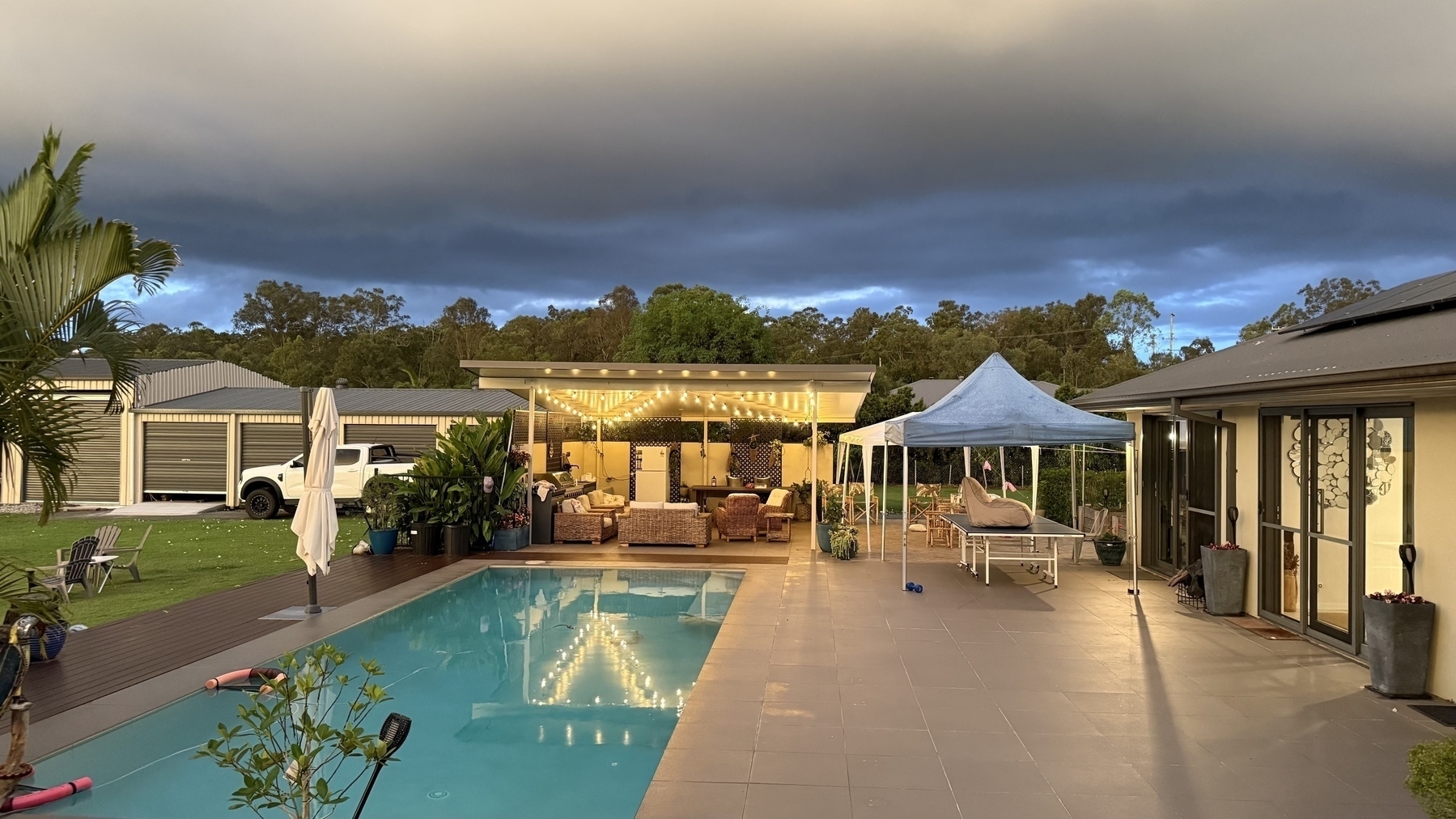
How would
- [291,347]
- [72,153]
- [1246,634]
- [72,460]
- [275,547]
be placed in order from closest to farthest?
[72,460], [72,153], [1246,634], [275,547], [291,347]

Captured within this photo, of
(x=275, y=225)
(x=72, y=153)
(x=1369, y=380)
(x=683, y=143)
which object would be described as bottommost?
(x=1369, y=380)

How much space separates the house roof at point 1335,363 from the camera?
519 centimetres

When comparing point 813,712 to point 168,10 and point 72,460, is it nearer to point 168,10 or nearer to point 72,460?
point 72,460

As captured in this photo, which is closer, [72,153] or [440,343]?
[72,153]

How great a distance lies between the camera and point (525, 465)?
555 inches

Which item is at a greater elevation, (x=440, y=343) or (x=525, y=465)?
(x=440, y=343)

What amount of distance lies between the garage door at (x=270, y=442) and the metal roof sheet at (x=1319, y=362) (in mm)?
18618

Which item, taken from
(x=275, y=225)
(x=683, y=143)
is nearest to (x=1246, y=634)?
(x=683, y=143)

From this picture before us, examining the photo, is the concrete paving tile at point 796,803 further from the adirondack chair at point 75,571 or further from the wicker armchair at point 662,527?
the wicker armchair at point 662,527

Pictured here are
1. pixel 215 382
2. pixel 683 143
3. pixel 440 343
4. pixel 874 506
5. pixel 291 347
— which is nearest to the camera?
pixel 683 143

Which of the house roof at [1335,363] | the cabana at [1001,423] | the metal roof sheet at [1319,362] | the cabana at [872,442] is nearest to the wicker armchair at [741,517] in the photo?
the cabana at [872,442]

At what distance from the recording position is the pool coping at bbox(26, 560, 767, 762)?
16.7 feet

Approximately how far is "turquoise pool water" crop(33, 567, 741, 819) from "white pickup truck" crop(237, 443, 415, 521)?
8966mm

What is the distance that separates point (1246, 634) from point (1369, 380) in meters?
3.64
